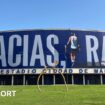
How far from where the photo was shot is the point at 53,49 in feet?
313

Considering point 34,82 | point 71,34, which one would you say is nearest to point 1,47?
point 34,82

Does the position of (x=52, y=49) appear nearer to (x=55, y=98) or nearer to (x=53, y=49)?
(x=53, y=49)

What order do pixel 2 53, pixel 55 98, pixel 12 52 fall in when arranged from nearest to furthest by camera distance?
pixel 55 98
pixel 12 52
pixel 2 53

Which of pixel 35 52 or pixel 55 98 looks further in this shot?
pixel 35 52

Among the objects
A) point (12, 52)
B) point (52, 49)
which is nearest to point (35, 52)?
point (52, 49)

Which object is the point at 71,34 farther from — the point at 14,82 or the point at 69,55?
the point at 14,82

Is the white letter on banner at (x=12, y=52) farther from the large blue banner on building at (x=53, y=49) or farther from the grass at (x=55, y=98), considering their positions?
the grass at (x=55, y=98)

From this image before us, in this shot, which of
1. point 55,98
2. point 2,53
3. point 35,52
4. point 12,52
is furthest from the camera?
point 2,53

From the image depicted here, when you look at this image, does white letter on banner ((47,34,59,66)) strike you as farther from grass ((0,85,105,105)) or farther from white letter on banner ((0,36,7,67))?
grass ((0,85,105,105))

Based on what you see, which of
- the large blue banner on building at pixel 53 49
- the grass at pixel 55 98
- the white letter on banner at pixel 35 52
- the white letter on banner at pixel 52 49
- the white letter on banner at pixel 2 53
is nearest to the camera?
the grass at pixel 55 98

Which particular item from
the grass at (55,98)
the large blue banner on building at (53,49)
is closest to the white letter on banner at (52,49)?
the large blue banner on building at (53,49)

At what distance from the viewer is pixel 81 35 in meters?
96.3

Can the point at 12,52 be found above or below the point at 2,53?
above

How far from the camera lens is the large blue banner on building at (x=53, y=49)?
313 feet
